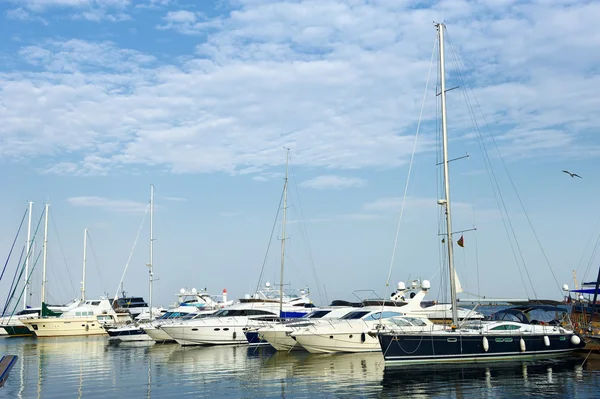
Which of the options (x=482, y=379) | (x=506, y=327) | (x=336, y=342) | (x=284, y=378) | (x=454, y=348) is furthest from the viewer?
(x=336, y=342)

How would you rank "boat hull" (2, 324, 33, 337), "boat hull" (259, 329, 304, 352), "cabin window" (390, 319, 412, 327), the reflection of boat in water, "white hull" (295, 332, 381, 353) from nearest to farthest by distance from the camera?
the reflection of boat in water, "cabin window" (390, 319, 412, 327), "white hull" (295, 332, 381, 353), "boat hull" (259, 329, 304, 352), "boat hull" (2, 324, 33, 337)

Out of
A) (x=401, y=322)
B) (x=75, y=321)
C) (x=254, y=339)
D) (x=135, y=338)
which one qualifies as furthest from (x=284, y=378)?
(x=75, y=321)

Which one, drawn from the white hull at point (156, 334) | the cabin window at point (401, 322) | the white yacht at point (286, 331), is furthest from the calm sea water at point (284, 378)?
the white hull at point (156, 334)

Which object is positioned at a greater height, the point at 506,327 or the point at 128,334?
the point at 506,327

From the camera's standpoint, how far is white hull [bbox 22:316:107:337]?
172 feet

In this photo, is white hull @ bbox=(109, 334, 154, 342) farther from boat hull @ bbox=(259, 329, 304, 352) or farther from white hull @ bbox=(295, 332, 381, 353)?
white hull @ bbox=(295, 332, 381, 353)

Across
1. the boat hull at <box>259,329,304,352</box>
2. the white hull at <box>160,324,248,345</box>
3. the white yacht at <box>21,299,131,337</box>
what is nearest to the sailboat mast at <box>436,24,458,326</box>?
the boat hull at <box>259,329,304,352</box>

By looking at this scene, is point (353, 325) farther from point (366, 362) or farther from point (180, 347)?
point (180, 347)

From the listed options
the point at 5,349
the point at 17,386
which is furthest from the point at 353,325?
the point at 5,349

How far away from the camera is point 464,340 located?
26.7m

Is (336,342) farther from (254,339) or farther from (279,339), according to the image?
(254,339)

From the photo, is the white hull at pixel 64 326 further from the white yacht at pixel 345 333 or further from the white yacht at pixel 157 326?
the white yacht at pixel 345 333

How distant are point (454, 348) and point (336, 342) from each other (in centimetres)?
699

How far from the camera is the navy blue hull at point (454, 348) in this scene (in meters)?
26.1
